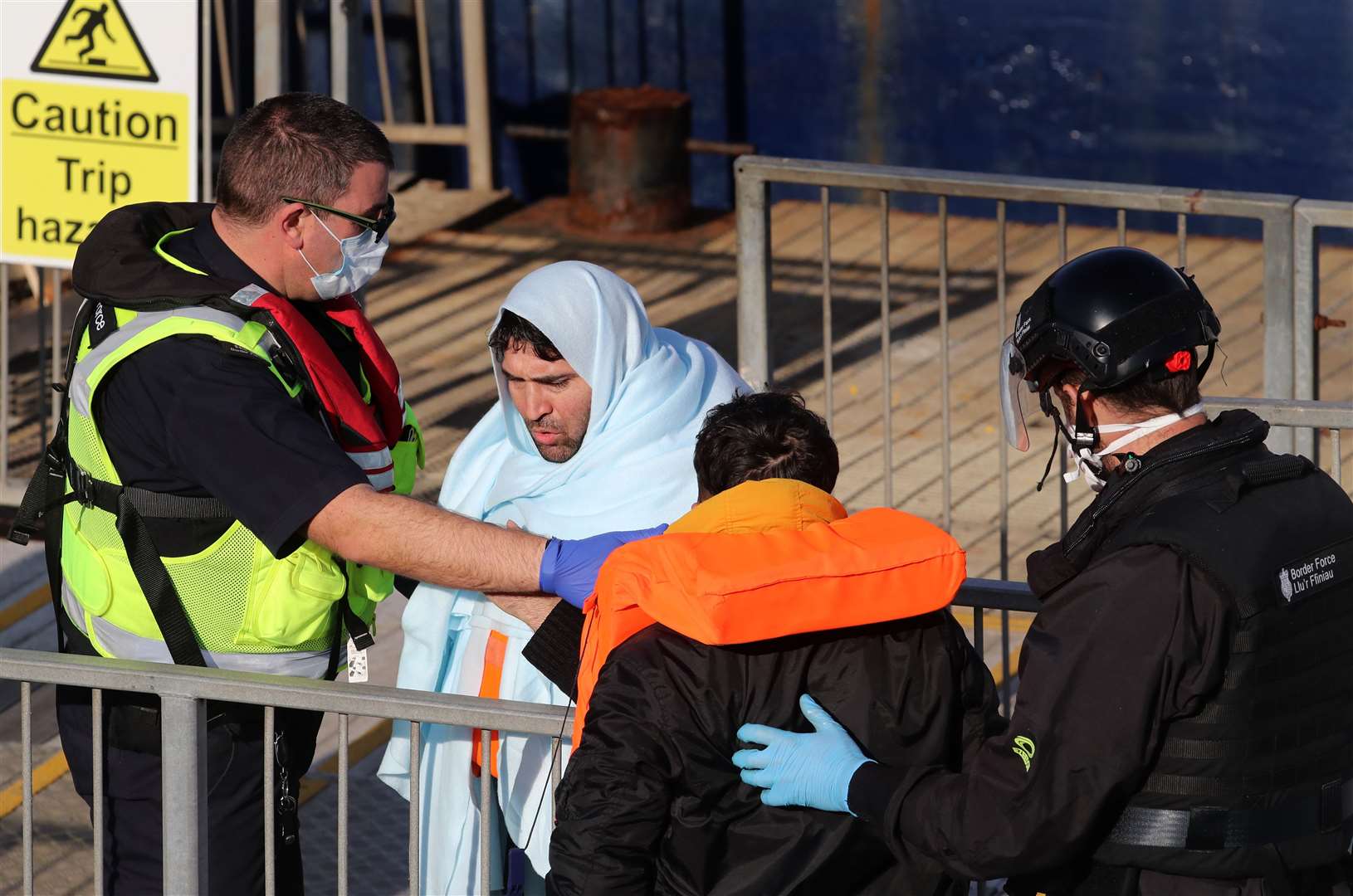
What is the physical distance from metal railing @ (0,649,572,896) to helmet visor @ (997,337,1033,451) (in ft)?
2.81

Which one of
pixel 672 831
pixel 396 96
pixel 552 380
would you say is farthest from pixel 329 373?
pixel 396 96

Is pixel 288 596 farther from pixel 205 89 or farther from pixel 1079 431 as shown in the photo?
pixel 205 89

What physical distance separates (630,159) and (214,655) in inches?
277

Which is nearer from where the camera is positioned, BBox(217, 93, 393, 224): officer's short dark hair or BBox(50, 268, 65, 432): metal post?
BBox(217, 93, 393, 224): officer's short dark hair

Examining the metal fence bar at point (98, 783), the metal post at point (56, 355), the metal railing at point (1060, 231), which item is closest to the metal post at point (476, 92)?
the metal post at point (56, 355)

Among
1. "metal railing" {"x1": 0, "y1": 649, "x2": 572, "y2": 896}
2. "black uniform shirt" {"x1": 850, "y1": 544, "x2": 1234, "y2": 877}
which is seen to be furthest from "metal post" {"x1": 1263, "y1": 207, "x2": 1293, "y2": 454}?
"metal railing" {"x1": 0, "y1": 649, "x2": 572, "y2": 896}

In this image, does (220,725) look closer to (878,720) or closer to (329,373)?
(329,373)

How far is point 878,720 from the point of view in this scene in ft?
9.07

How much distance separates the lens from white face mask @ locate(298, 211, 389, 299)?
138 inches

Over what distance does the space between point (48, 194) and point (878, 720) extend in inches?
165

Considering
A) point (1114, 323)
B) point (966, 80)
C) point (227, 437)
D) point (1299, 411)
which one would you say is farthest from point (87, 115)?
point (966, 80)

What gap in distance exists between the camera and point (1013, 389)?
2.98 m

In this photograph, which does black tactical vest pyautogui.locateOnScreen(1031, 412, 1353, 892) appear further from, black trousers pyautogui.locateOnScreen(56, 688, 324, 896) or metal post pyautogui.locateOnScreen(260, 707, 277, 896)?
black trousers pyautogui.locateOnScreen(56, 688, 324, 896)

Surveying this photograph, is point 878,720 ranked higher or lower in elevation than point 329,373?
lower
